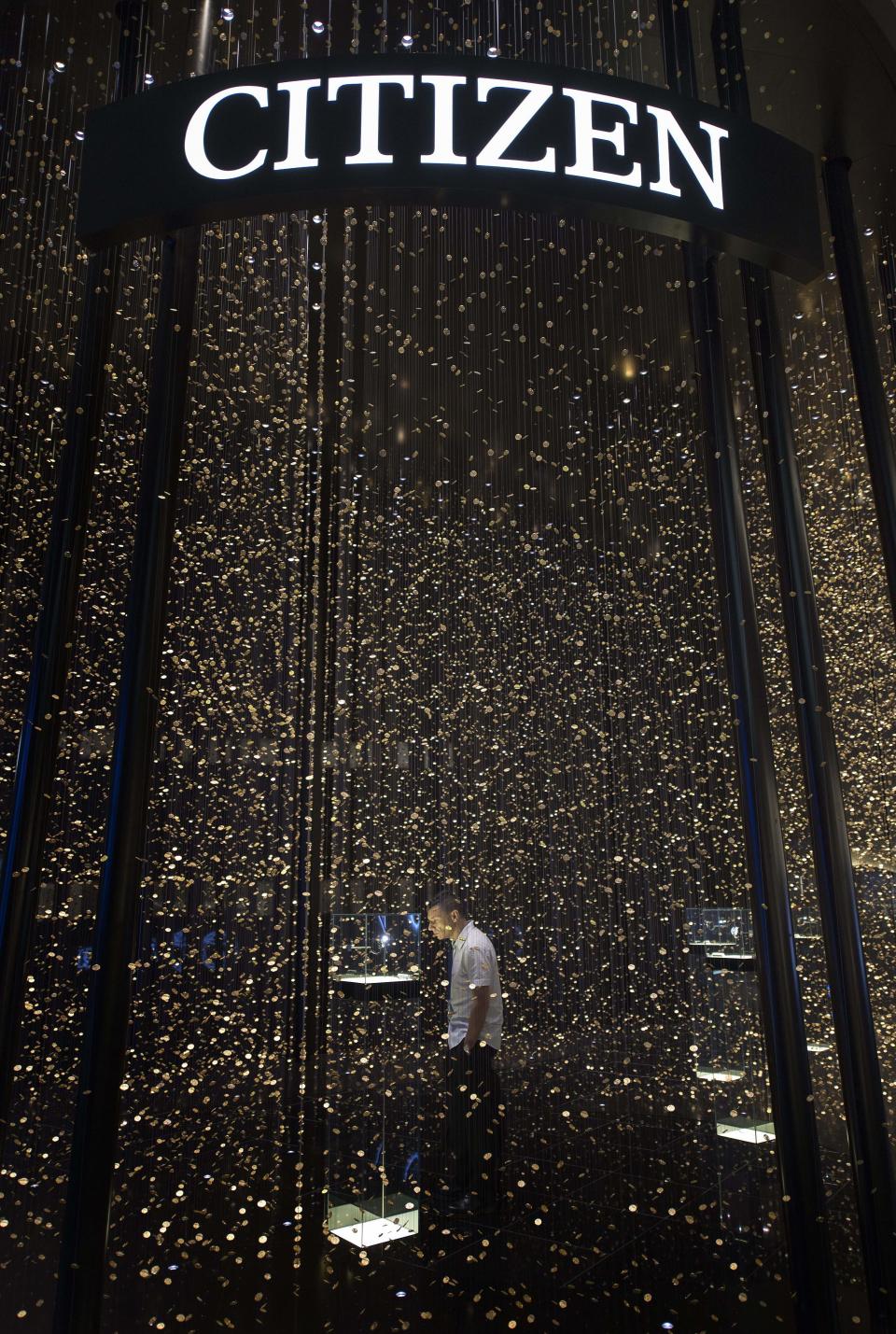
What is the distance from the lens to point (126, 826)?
2348 mm

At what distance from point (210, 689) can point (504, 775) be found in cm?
198

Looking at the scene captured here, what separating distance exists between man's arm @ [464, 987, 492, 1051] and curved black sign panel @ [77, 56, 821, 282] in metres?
2.64

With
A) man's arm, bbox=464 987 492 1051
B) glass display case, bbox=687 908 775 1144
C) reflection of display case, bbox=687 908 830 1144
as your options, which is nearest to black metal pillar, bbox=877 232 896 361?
reflection of display case, bbox=687 908 830 1144

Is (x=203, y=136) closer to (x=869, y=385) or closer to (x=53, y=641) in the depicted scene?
(x=53, y=641)

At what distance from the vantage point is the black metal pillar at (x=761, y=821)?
2453mm

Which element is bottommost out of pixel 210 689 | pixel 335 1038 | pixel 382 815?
pixel 335 1038

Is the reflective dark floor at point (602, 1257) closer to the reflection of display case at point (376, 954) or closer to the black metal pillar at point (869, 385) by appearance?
the reflection of display case at point (376, 954)

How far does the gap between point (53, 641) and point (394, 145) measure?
1.56 metres

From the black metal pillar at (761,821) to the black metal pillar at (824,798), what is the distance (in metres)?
0.28

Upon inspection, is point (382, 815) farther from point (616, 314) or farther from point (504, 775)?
point (616, 314)

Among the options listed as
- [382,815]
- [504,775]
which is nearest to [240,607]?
[382,815]

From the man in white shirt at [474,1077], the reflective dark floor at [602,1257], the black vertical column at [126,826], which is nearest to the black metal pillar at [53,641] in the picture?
the black vertical column at [126,826]

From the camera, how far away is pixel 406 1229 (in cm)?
314

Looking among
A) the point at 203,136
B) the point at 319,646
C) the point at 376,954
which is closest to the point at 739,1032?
the point at 376,954
